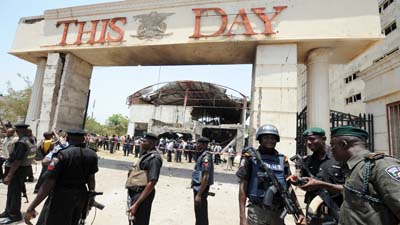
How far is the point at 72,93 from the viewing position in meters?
7.73

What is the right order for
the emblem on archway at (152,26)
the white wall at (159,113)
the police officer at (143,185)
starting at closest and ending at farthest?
the police officer at (143,185), the emblem on archway at (152,26), the white wall at (159,113)

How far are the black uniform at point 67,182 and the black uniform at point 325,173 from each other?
2588mm

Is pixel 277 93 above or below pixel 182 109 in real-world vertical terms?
below

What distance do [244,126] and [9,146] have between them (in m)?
19.9

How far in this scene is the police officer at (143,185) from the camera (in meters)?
2.87

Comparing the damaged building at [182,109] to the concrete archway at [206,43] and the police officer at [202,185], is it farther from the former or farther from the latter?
the police officer at [202,185]

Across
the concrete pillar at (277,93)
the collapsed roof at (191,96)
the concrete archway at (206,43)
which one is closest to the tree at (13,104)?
the collapsed roof at (191,96)

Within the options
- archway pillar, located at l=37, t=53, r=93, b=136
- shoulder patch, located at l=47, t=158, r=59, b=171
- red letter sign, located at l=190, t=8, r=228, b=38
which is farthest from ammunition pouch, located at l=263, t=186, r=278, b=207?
archway pillar, located at l=37, t=53, r=93, b=136

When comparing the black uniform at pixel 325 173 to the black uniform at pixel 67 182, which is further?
the black uniform at pixel 67 182

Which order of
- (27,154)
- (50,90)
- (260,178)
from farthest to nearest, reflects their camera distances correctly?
(50,90) < (27,154) < (260,178)

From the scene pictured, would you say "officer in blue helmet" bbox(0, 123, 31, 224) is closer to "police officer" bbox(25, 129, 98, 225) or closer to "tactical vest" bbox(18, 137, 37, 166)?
"tactical vest" bbox(18, 137, 37, 166)

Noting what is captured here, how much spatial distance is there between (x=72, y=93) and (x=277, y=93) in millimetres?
6384

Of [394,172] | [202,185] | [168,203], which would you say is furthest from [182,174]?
[394,172]

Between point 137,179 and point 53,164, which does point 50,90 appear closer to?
point 53,164
